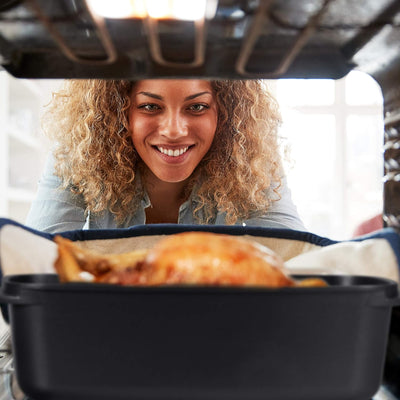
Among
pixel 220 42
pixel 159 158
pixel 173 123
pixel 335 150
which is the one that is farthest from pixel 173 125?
pixel 335 150

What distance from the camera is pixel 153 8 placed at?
1.24 ft

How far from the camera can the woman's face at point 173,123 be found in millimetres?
1159

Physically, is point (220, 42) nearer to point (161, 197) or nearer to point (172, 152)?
point (172, 152)

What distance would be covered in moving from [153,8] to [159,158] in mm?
900

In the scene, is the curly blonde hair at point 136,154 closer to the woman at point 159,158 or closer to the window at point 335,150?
the woman at point 159,158

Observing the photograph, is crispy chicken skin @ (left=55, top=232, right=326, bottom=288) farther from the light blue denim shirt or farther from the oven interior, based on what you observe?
the light blue denim shirt

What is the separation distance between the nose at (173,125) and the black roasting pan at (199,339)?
0.89 meters

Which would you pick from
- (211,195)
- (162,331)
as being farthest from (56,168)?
(162,331)

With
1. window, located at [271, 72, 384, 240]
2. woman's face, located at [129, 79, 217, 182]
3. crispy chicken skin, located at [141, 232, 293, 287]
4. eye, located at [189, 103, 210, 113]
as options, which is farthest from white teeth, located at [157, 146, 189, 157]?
window, located at [271, 72, 384, 240]

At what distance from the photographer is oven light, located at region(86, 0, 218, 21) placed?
1.22 feet

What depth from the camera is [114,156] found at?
4.38 feet

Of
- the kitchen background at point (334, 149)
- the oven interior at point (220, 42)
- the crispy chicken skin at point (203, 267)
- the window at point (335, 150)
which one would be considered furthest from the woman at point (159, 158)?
the window at point (335, 150)

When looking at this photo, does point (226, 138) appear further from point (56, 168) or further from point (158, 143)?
point (56, 168)

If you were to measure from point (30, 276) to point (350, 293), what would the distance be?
0.23 m
